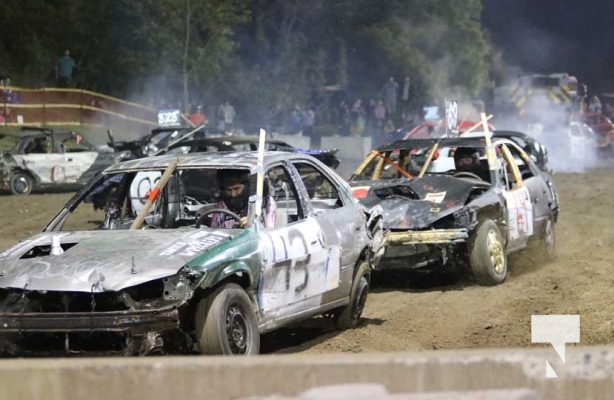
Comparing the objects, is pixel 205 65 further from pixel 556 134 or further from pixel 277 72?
pixel 556 134

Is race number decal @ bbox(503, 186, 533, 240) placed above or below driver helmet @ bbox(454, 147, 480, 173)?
below

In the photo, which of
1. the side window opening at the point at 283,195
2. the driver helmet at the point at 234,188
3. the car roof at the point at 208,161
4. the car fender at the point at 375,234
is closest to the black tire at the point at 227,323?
the side window opening at the point at 283,195

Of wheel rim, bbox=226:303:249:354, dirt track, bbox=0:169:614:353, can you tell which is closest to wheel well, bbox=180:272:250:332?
wheel rim, bbox=226:303:249:354

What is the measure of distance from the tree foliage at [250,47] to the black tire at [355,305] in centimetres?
2430

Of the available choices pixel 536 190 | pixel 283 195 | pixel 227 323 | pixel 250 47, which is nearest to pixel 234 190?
pixel 283 195

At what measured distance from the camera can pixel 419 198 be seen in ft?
31.7

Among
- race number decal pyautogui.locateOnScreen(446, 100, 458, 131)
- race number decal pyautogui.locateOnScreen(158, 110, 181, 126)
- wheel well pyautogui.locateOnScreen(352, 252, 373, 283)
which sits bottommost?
wheel well pyautogui.locateOnScreen(352, 252, 373, 283)

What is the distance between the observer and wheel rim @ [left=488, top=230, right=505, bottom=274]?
9.42 m

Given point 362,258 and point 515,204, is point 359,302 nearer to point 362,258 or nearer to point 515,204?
point 362,258

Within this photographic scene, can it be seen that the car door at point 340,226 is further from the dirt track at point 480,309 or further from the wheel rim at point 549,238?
the wheel rim at point 549,238

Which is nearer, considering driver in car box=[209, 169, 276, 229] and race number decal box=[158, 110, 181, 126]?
driver in car box=[209, 169, 276, 229]

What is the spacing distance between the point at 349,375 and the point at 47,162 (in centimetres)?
1717

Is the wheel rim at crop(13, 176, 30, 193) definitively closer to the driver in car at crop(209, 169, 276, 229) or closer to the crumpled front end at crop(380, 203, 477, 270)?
the crumpled front end at crop(380, 203, 477, 270)

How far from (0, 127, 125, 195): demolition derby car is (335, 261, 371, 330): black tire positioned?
12370 mm
